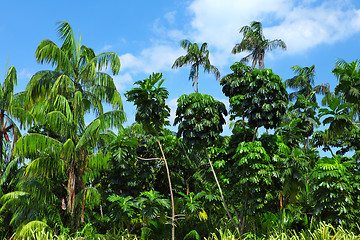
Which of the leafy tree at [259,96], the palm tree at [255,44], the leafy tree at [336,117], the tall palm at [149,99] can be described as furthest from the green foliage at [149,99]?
the palm tree at [255,44]

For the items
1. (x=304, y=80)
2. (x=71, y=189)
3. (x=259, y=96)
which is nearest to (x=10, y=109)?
(x=71, y=189)

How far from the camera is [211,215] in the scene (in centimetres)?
1472

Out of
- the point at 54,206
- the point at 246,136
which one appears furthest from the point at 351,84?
the point at 54,206

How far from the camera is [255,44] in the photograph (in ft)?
75.7

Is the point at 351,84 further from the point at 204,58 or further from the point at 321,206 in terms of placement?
the point at 204,58

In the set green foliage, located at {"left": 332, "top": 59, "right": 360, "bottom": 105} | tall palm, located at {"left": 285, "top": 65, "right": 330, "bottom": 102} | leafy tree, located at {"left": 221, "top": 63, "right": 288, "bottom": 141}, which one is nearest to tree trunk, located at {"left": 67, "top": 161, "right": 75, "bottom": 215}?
leafy tree, located at {"left": 221, "top": 63, "right": 288, "bottom": 141}

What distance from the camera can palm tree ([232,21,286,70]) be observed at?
75.4ft

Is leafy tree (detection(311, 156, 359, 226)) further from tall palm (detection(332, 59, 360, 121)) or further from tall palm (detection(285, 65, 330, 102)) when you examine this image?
tall palm (detection(285, 65, 330, 102))

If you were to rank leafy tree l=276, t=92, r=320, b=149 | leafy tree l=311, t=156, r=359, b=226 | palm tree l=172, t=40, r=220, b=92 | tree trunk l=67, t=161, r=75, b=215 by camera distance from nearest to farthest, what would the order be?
leafy tree l=311, t=156, r=359, b=226 → tree trunk l=67, t=161, r=75, b=215 → leafy tree l=276, t=92, r=320, b=149 → palm tree l=172, t=40, r=220, b=92

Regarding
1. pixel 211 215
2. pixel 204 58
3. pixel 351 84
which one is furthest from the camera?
pixel 204 58

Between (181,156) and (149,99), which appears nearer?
(149,99)

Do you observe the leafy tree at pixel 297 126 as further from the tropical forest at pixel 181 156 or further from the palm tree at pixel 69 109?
the palm tree at pixel 69 109

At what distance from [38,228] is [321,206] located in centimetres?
865

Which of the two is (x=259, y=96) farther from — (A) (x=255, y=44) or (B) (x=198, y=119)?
(A) (x=255, y=44)
